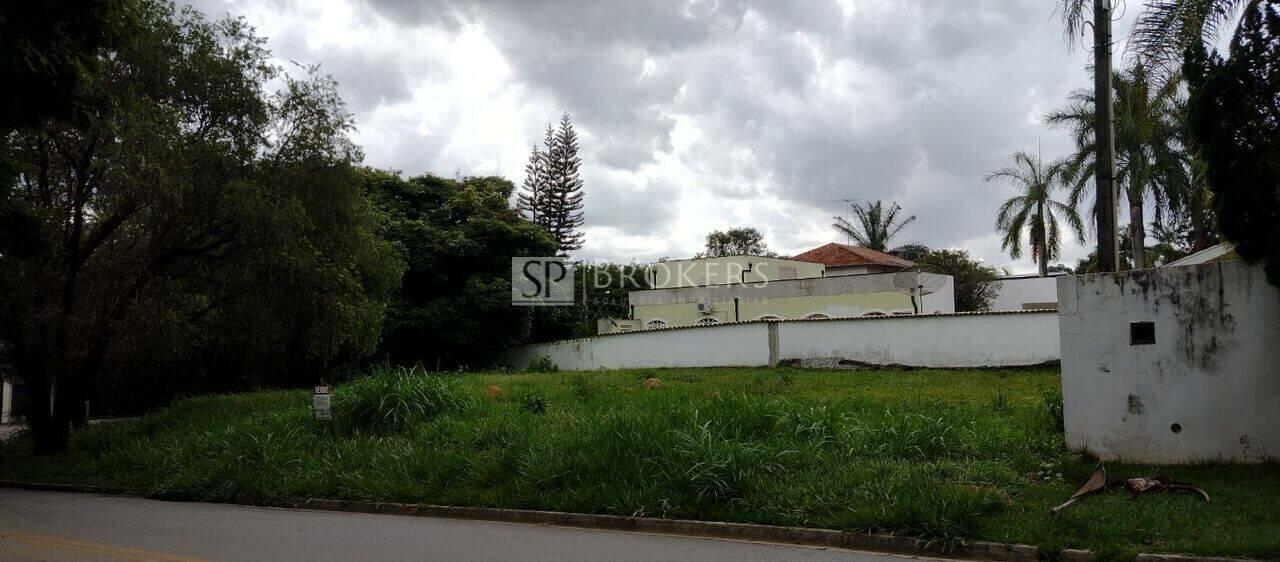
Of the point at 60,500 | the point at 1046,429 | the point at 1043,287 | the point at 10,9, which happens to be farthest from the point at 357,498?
the point at 1043,287

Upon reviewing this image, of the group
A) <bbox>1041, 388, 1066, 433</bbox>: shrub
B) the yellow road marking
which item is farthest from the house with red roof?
the yellow road marking

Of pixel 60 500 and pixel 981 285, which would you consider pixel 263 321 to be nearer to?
pixel 60 500

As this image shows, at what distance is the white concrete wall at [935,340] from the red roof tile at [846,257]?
21.1 m

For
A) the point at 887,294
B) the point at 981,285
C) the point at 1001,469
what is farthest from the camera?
the point at 981,285

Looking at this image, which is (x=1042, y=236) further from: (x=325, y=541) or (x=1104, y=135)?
(x=325, y=541)

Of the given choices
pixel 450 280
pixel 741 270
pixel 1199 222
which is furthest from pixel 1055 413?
pixel 741 270

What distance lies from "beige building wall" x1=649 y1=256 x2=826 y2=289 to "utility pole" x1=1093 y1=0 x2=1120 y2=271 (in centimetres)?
3311

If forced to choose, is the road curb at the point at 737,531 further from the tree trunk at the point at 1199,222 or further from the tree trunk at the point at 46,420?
the tree trunk at the point at 1199,222

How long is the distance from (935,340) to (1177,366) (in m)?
15.3

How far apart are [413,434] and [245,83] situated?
337 inches

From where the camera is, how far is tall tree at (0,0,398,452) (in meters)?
16.3

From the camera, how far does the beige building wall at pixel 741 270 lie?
150ft

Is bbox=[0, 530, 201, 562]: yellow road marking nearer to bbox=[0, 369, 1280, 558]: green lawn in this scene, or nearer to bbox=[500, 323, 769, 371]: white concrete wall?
bbox=[0, 369, 1280, 558]: green lawn

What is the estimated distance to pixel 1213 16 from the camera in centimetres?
1040
